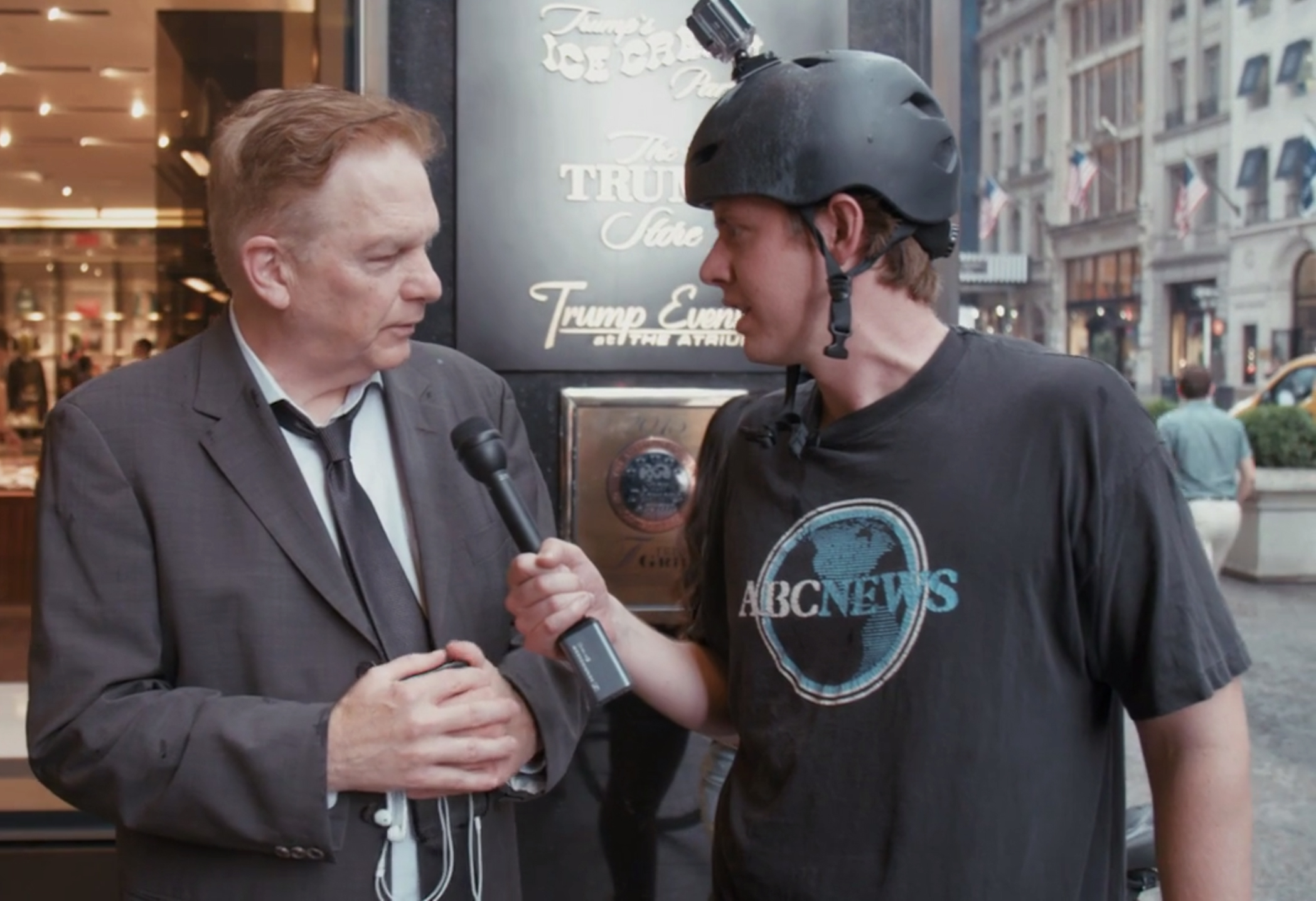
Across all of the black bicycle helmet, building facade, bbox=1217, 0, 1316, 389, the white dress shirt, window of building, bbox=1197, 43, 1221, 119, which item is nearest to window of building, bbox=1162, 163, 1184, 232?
window of building, bbox=1197, 43, 1221, 119

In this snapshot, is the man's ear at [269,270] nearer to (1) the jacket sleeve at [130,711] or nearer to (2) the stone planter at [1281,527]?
(1) the jacket sleeve at [130,711]

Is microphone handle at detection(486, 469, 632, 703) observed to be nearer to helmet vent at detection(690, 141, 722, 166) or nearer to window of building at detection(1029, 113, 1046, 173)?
helmet vent at detection(690, 141, 722, 166)

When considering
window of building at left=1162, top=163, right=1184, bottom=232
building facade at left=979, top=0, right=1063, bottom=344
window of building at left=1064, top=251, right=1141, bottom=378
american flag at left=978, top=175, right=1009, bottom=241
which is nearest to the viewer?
american flag at left=978, top=175, right=1009, bottom=241

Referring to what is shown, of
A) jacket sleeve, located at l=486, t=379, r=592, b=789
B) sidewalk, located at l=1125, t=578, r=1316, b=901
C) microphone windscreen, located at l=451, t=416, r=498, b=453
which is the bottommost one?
sidewalk, located at l=1125, t=578, r=1316, b=901

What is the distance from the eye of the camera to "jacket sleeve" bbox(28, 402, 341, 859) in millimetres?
1709

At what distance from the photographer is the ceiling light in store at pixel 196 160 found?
16.3 ft

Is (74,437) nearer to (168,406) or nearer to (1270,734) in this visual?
(168,406)

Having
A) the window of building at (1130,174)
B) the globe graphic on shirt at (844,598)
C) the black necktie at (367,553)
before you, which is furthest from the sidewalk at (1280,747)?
the window of building at (1130,174)

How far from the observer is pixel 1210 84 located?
115 ft

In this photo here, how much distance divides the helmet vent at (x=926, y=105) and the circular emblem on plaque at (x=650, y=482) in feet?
4.36

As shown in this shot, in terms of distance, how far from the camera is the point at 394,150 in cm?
191

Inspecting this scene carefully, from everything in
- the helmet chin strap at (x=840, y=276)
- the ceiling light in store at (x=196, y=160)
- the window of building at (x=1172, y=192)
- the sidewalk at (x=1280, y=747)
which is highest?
the window of building at (x=1172, y=192)

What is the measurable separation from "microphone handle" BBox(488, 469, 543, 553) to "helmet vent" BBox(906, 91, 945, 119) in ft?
2.40

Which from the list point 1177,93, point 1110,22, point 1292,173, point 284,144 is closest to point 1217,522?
point 284,144
